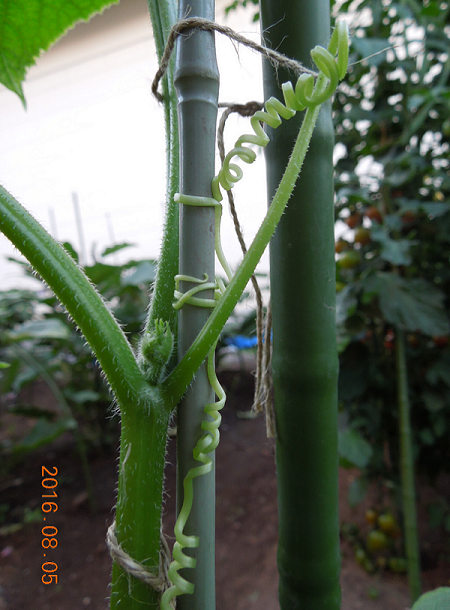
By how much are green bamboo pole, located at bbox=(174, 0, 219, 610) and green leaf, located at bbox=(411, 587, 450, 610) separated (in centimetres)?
16

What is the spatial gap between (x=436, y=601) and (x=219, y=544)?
1.11 meters

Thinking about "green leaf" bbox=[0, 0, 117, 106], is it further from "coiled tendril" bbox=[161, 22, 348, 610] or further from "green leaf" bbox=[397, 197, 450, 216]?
"green leaf" bbox=[397, 197, 450, 216]

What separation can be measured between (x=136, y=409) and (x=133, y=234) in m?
4.08

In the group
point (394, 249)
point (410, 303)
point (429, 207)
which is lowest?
point (410, 303)

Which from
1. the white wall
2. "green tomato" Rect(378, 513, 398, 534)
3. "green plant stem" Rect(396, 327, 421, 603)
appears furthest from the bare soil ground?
the white wall

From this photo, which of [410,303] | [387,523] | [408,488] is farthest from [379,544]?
[410,303]

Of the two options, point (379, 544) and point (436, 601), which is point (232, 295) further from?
point (379, 544)

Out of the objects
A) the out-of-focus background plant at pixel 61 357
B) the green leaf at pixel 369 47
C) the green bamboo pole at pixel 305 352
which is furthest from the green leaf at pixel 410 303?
the out-of-focus background plant at pixel 61 357

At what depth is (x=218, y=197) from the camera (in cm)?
26

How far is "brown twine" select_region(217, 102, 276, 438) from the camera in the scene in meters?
0.31

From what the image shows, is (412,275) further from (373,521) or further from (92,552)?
(92,552)

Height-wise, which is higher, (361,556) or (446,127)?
(446,127)

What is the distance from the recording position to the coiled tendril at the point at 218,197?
234 mm

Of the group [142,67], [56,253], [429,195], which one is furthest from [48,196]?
[56,253]
